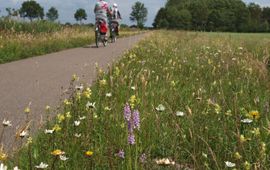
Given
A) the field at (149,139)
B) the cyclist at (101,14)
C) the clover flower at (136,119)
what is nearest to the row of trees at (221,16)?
the cyclist at (101,14)

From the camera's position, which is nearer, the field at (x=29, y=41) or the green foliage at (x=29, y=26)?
the field at (x=29, y=41)

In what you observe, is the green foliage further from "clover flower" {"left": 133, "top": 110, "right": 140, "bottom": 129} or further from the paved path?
"clover flower" {"left": 133, "top": 110, "right": 140, "bottom": 129}

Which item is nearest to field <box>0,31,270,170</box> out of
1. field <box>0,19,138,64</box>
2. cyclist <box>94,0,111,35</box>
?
field <box>0,19,138,64</box>

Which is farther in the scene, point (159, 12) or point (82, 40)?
point (159, 12)

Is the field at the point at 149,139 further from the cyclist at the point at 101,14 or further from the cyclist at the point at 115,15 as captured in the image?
A: the cyclist at the point at 115,15

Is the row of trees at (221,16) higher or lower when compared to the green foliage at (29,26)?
lower

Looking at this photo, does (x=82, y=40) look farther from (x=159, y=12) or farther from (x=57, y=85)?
(x=159, y=12)

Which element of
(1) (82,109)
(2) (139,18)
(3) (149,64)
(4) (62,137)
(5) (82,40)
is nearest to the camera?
(4) (62,137)

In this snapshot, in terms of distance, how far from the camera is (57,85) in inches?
314

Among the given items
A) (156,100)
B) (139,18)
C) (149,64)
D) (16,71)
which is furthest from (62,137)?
(139,18)

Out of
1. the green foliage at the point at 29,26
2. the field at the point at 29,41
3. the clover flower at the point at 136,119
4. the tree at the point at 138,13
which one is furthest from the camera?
the tree at the point at 138,13

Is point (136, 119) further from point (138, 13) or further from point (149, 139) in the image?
point (138, 13)

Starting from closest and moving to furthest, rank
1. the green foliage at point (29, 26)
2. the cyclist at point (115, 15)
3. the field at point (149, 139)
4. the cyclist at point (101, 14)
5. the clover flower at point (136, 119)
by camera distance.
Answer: the clover flower at point (136, 119), the field at point (149, 139), the green foliage at point (29, 26), the cyclist at point (101, 14), the cyclist at point (115, 15)

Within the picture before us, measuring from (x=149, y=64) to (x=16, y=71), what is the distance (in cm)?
294
